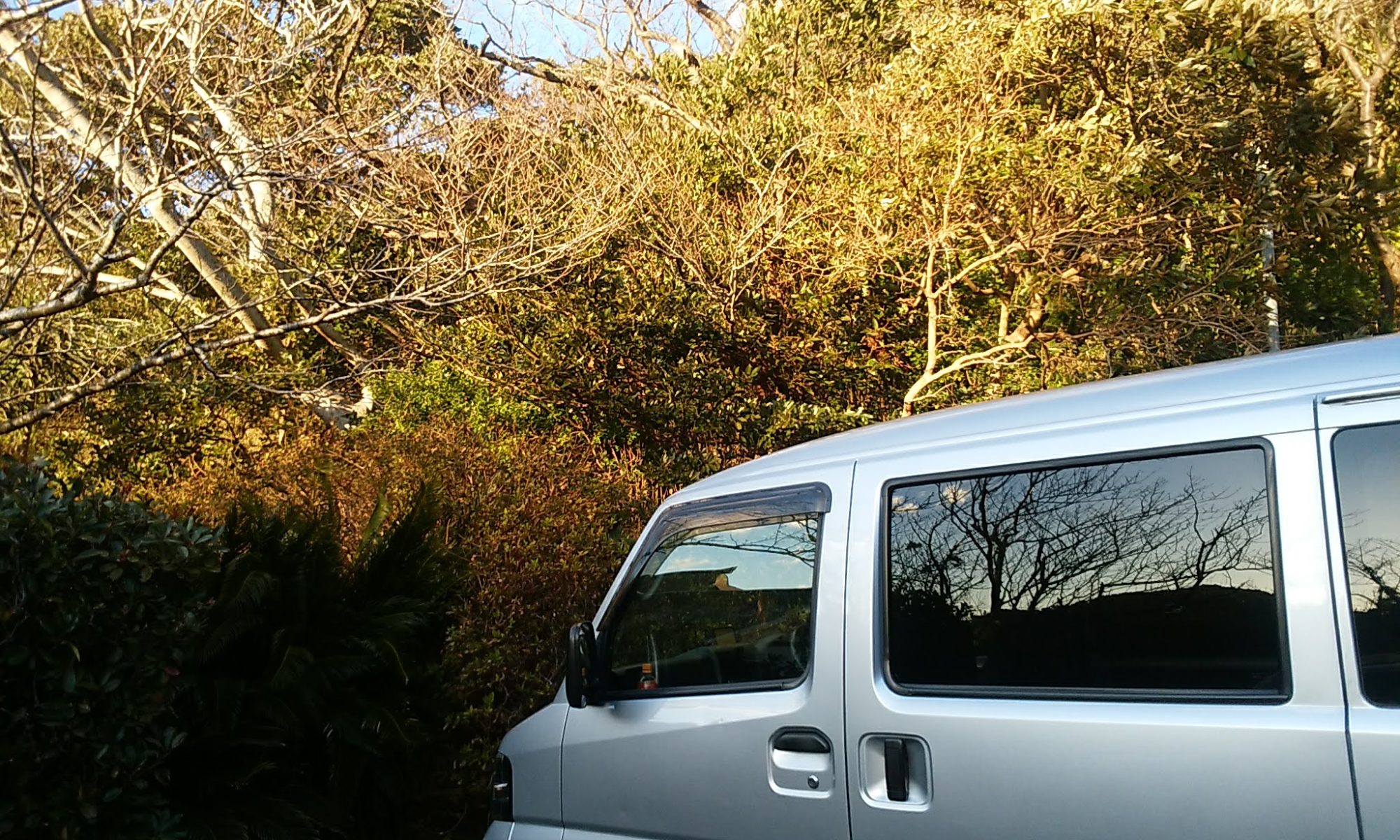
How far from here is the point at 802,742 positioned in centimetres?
323

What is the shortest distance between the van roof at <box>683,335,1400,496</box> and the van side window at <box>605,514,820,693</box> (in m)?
0.23

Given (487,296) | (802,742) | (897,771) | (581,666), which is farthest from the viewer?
(487,296)

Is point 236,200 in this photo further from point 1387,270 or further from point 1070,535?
point 1387,270

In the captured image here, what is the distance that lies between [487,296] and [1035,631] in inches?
347

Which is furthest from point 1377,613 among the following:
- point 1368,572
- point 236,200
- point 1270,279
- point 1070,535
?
point 236,200

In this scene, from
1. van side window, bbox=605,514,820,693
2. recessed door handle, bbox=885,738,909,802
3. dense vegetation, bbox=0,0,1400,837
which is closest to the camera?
recessed door handle, bbox=885,738,909,802

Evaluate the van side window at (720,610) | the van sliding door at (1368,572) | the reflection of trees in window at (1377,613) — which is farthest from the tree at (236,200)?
the reflection of trees in window at (1377,613)

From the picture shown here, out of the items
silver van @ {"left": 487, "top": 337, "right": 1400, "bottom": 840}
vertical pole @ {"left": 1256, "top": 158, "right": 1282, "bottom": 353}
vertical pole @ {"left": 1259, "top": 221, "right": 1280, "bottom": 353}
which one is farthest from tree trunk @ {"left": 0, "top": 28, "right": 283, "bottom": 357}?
vertical pole @ {"left": 1259, "top": 221, "right": 1280, "bottom": 353}

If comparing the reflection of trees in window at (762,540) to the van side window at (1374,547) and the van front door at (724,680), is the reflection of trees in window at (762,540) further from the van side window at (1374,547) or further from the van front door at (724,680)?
the van side window at (1374,547)

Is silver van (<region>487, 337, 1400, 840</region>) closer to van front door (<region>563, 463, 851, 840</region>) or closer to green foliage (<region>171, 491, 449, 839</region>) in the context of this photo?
van front door (<region>563, 463, 851, 840</region>)

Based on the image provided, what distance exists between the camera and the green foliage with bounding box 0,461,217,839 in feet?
14.5

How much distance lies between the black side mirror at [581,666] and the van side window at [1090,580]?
114 centimetres

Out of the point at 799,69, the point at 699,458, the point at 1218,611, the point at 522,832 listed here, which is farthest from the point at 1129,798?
the point at 799,69

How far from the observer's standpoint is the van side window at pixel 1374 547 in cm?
221
